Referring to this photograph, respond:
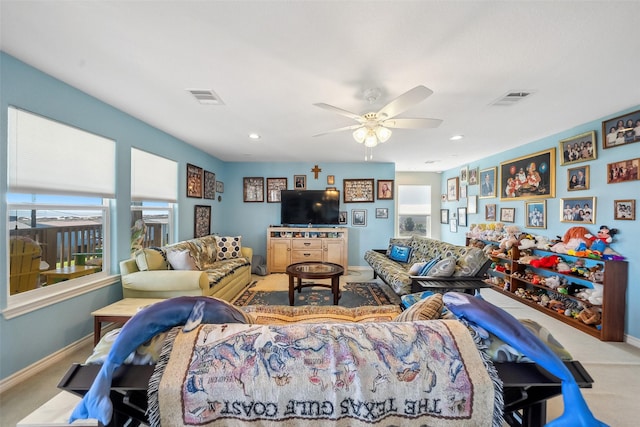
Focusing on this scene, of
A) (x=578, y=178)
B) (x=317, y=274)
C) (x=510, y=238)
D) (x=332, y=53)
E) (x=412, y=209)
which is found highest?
(x=332, y=53)

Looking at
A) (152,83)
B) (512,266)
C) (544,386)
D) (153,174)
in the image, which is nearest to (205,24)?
(152,83)

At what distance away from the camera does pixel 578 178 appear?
299 centimetres

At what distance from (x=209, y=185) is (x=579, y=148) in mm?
5637

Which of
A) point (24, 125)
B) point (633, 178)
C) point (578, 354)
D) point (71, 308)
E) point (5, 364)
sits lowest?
point (578, 354)

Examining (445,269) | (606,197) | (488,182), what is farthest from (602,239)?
(488,182)

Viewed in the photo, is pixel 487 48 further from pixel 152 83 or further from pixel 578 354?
pixel 578 354

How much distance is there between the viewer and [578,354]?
226cm

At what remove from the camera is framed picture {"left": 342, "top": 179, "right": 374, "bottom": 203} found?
5484mm

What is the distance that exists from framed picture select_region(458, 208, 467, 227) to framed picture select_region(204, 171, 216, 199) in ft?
18.0

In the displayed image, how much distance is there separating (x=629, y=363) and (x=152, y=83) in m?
4.80

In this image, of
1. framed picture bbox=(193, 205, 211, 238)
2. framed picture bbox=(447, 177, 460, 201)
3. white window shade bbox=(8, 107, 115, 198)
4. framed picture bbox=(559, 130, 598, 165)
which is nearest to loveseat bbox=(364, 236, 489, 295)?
framed picture bbox=(559, 130, 598, 165)

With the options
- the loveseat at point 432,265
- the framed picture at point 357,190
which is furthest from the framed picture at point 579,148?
the framed picture at point 357,190

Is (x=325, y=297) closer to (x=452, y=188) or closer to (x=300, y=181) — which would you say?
(x=300, y=181)

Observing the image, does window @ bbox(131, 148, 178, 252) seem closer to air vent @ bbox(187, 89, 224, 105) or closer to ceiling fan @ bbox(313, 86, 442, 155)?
air vent @ bbox(187, 89, 224, 105)
